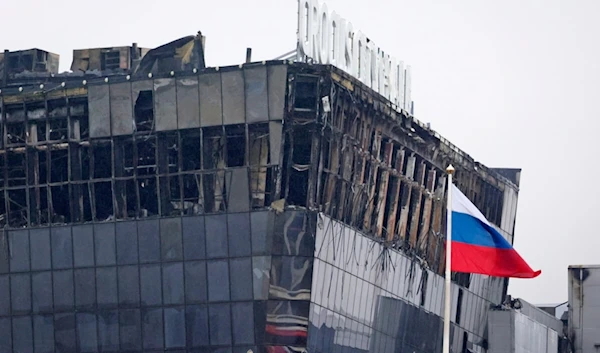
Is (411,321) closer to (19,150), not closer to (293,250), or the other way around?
(293,250)

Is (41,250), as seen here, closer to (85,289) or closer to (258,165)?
(85,289)

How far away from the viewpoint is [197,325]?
83.7m

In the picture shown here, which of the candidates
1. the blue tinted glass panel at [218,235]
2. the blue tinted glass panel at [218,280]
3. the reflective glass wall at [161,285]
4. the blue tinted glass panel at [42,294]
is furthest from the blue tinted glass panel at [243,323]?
the blue tinted glass panel at [42,294]

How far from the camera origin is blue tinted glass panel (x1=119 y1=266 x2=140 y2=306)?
84.9 metres

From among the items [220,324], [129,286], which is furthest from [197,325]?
[129,286]

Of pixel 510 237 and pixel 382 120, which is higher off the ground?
pixel 382 120

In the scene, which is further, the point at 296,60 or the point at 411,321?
the point at 411,321

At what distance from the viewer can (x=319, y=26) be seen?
278 feet

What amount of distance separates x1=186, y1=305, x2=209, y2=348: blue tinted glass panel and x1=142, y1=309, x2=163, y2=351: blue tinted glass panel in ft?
5.31

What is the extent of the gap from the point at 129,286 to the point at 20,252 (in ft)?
23.4

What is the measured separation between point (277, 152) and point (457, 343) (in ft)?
109

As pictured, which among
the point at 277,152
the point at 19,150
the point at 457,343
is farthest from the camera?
the point at 457,343

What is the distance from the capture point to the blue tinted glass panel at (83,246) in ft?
283

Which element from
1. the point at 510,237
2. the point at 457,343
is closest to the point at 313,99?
the point at 457,343
